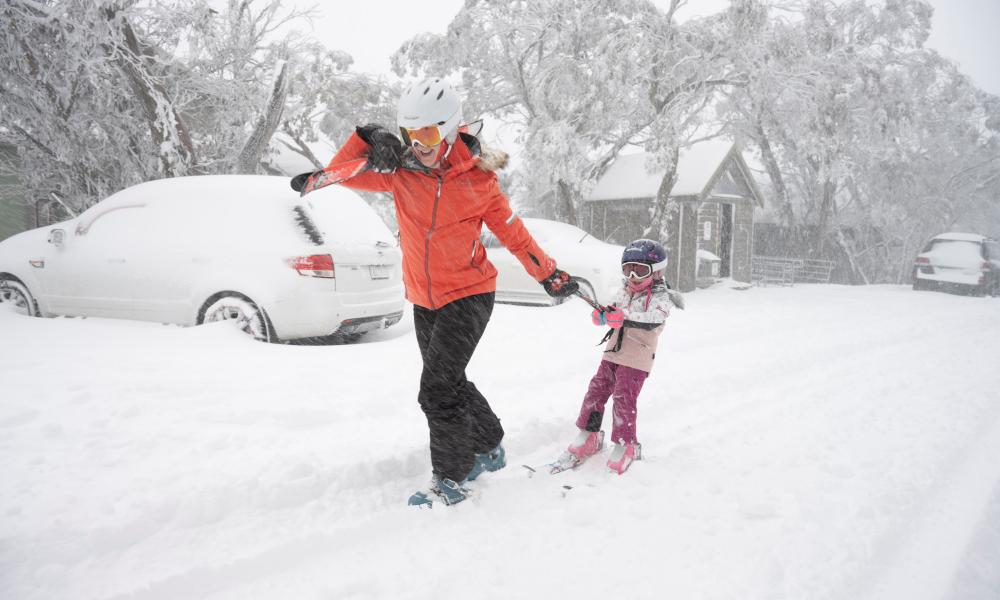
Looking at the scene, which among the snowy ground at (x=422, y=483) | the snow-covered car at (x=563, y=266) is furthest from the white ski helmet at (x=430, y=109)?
the snow-covered car at (x=563, y=266)

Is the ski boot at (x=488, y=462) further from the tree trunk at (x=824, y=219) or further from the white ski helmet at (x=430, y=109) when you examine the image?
the tree trunk at (x=824, y=219)

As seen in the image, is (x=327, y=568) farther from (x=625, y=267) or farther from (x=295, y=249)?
(x=295, y=249)

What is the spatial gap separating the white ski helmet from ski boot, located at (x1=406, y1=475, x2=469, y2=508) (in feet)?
5.39

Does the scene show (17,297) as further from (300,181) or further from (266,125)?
(300,181)

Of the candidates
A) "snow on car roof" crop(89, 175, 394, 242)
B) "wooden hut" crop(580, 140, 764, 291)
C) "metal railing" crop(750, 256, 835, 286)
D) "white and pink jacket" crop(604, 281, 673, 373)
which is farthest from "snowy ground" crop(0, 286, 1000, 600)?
"metal railing" crop(750, 256, 835, 286)

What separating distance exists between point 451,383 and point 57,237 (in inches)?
207

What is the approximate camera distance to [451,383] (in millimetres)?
2764

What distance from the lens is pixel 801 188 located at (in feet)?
84.2

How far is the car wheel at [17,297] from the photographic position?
5.94 meters

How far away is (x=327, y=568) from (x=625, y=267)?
2.19 meters

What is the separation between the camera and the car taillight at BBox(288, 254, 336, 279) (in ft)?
16.5

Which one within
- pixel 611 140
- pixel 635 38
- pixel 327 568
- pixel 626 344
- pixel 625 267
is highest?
pixel 635 38

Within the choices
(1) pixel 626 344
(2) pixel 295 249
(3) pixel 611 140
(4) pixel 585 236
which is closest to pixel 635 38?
(3) pixel 611 140

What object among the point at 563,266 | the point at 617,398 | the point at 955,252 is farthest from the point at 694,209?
the point at 617,398
